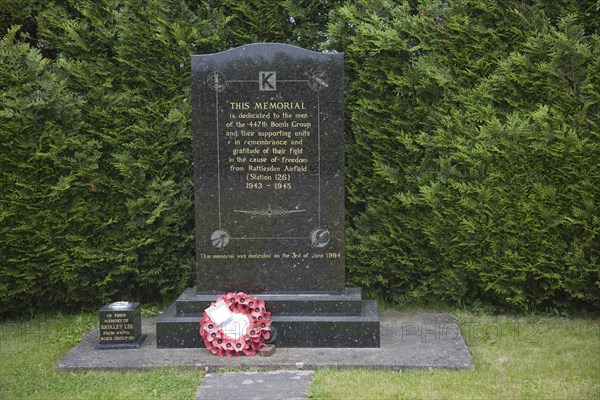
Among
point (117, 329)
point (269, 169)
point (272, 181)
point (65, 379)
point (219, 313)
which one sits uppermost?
point (269, 169)

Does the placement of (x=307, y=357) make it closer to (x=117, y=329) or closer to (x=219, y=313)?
(x=219, y=313)

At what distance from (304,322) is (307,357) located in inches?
15.2

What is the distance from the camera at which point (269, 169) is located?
637 cm

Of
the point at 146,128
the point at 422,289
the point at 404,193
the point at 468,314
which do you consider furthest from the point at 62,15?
the point at 468,314

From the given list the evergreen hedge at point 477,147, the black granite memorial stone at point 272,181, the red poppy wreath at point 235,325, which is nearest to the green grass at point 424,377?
the red poppy wreath at point 235,325

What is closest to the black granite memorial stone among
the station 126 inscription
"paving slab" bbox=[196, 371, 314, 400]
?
the station 126 inscription

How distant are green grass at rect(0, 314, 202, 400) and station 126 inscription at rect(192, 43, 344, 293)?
1133 mm

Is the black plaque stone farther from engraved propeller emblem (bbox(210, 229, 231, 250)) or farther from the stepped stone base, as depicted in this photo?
engraved propeller emblem (bbox(210, 229, 231, 250))

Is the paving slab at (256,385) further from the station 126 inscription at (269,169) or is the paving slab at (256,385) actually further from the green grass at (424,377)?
the station 126 inscription at (269,169)

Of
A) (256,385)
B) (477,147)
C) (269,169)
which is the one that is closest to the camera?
(256,385)

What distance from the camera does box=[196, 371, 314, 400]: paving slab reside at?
201 inches

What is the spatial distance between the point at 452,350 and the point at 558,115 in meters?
2.33

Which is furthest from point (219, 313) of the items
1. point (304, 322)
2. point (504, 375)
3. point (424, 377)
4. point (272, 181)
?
point (504, 375)

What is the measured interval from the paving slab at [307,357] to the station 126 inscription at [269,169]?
64 cm
